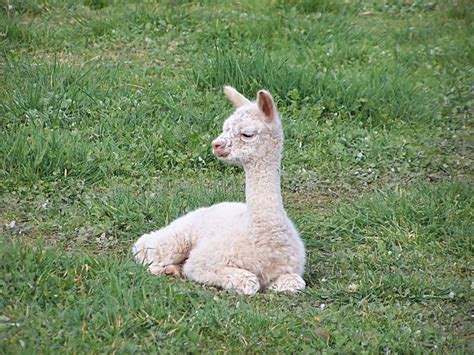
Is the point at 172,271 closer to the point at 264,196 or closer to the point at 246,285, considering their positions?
the point at 246,285

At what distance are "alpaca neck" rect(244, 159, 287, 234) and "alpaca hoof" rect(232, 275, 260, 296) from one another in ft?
1.05

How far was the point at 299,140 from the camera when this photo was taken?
8.41 m

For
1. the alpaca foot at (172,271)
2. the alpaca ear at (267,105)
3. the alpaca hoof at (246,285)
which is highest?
the alpaca ear at (267,105)

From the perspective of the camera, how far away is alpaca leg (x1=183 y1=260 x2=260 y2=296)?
19.2 feet

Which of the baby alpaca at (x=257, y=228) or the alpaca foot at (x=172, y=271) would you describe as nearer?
the baby alpaca at (x=257, y=228)

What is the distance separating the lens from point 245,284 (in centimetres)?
585

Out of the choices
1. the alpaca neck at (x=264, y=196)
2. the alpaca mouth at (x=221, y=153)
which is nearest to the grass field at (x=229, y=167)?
the alpaca neck at (x=264, y=196)

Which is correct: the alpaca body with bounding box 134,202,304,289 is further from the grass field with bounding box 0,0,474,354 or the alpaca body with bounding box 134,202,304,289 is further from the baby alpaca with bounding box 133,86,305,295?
the grass field with bounding box 0,0,474,354

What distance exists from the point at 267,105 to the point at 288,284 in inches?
41.5

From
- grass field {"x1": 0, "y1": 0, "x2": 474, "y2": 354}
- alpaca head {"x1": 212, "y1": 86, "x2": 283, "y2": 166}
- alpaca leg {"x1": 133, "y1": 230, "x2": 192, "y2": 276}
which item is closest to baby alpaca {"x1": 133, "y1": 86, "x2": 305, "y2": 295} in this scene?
alpaca head {"x1": 212, "y1": 86, "x2": 283, "y2": 166}

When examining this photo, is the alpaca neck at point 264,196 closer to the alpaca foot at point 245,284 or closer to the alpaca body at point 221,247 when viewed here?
the alpaca body at point 221,247

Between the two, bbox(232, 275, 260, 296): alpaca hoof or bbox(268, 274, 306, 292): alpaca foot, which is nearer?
bbox(232, 275, 260, 296): alpaca hoof

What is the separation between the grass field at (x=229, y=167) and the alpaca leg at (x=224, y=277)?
0.11 m

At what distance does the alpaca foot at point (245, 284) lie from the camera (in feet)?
19.1
